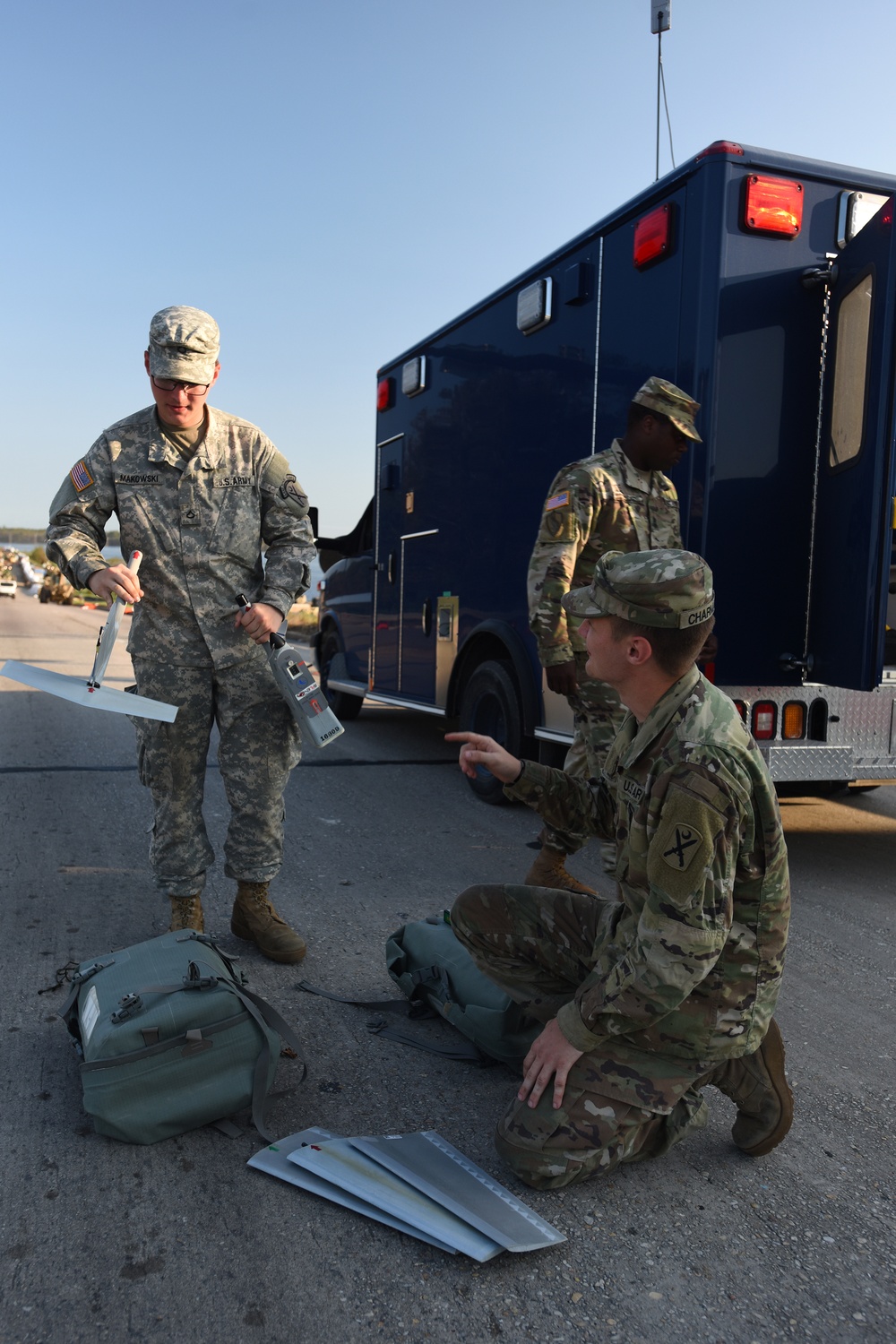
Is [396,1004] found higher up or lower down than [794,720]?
lower down

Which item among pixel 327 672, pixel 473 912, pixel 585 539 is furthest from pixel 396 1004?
pixel 327 672

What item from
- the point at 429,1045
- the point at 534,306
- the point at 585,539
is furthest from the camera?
the point at 534,306

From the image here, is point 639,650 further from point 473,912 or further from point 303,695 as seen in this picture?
point 303,695

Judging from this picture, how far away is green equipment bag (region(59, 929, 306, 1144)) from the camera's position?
2170 millimetres

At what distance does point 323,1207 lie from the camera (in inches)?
78.3

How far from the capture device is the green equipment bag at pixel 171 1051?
2170mm

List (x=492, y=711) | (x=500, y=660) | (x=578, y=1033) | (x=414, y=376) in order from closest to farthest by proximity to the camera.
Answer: (x=578, y=1033)
(x=500, y=660)
(x=492, y=711)
(x=414, y=376)

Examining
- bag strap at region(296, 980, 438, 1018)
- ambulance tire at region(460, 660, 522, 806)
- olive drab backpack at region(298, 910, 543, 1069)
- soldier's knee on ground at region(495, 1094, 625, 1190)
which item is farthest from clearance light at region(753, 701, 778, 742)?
soldier's knee on ground at region(495, 1094, 625, 1190)

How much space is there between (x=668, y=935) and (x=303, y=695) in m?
1.58

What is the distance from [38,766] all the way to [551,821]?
466 centimetres

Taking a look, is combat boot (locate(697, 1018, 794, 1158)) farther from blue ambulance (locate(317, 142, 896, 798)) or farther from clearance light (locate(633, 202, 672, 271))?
clearance light (locate(633, 202, 672, 271))

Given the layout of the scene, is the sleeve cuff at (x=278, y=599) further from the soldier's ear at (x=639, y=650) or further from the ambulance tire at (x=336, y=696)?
the ambulance tire at (x=336, y=696)

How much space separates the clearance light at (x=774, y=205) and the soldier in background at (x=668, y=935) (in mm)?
2569

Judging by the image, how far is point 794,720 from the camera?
4273mm
